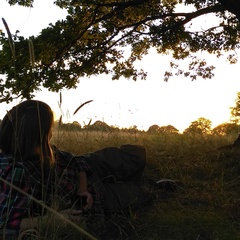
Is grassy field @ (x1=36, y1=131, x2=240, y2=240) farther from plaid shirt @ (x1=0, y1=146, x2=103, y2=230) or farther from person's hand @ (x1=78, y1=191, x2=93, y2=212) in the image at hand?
plaid shirt @ (x1=0, y1=146, x2=103, y2=230)

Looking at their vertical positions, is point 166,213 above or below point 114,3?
below

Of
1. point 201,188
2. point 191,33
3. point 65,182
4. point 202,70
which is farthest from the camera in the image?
point 202,70

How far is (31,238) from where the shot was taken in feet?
8.70

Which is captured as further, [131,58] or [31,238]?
[131,58]

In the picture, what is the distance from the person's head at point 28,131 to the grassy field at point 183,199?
0.56 ft

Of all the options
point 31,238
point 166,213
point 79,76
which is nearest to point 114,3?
point 79,76

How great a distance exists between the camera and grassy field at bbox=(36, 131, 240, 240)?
331 cm

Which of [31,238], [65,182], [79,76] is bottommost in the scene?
[31,238]

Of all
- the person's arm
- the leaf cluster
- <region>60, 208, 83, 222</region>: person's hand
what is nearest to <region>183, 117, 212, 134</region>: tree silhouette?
the leaf cluster

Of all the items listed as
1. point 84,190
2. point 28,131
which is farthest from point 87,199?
point 28,131

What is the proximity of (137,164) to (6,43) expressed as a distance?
10.2ft

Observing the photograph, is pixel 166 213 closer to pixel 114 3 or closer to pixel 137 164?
pixel 137 164

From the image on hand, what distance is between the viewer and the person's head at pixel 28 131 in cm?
280

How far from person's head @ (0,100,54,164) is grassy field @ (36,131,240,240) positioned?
0.17 metres
